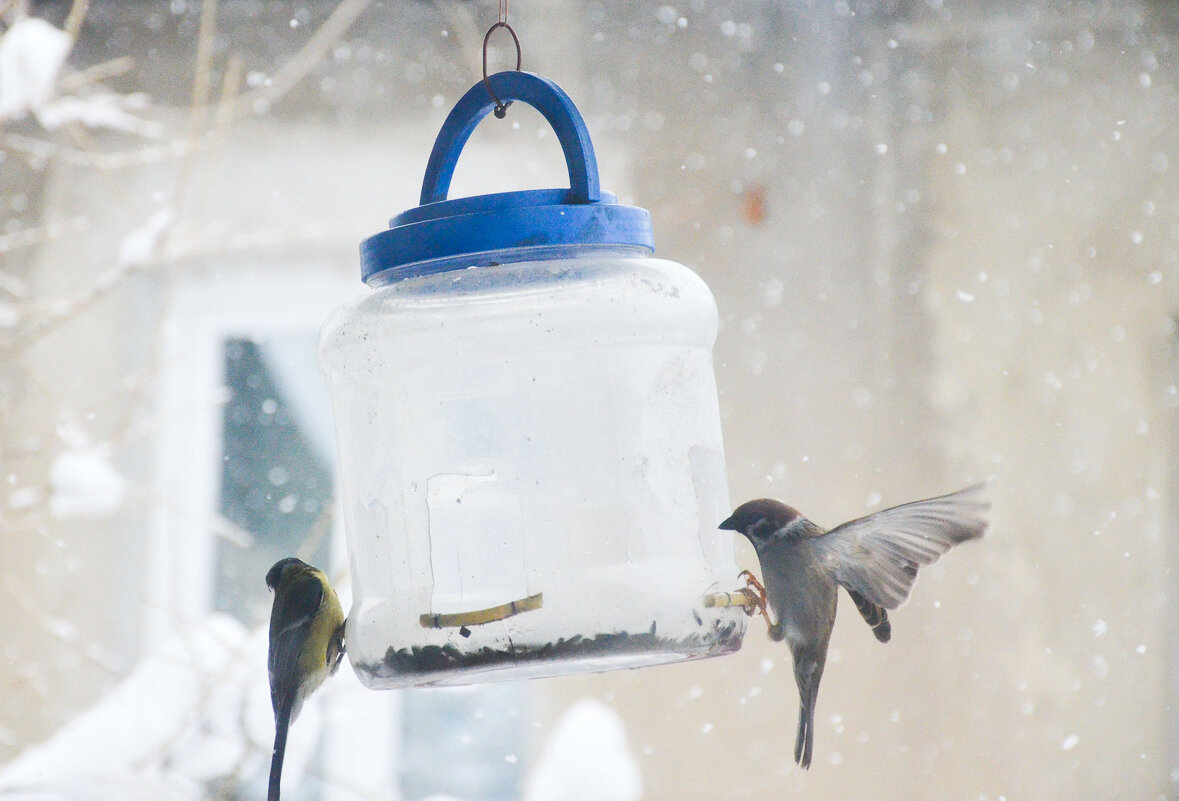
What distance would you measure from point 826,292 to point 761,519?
1637 millimetres

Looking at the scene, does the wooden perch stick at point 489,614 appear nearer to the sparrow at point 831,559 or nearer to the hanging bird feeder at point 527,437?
the hanging bird feeder at point 527,437

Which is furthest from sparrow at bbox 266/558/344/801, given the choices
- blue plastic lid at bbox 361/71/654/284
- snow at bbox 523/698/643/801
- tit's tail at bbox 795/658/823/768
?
snow at bbox 523/698/643/801

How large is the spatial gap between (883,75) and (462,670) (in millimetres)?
1957

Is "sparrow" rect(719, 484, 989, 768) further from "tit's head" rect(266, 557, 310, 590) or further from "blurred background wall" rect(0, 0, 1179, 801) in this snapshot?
"blurred background wall" rect(0, 0, 1179, 801)

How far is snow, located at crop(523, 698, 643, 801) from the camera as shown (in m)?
2.01

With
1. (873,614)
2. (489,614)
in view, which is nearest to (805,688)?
(873,614)

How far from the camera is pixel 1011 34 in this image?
2.37 meters

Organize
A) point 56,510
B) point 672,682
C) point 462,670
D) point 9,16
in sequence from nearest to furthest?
point 462,670, point 56,510, point 9,16, point 672,682

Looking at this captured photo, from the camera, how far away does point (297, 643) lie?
80cm

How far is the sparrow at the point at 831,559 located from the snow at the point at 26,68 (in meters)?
1.18

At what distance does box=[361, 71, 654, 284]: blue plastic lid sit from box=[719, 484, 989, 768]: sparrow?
21cm

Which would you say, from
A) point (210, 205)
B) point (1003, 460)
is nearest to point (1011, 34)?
point (1003, 460)

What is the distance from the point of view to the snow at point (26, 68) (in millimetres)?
1490

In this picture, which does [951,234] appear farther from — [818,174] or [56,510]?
[56,510]
